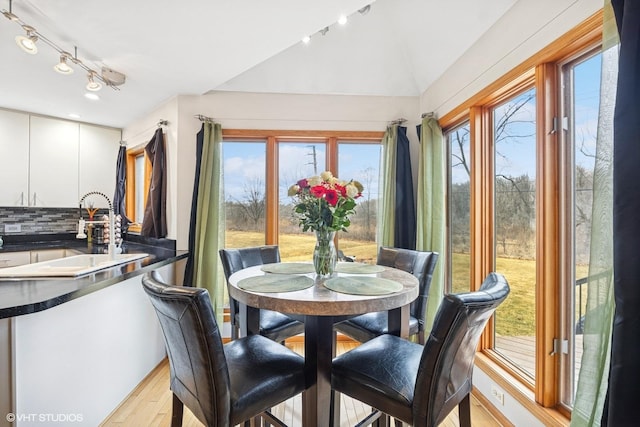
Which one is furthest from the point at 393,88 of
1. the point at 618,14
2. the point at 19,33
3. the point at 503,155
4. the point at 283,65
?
the point at 19,33

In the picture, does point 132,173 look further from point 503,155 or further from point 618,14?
point 618,14

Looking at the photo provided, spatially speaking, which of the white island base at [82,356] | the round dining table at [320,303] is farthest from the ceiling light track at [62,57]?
the round dining table at [320,303]

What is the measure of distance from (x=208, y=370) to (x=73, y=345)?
1108mm

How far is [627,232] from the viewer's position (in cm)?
90

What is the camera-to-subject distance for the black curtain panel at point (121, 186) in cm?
340

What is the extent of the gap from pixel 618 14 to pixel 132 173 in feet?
13.6

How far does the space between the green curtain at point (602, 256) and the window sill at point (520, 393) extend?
20.0 inches

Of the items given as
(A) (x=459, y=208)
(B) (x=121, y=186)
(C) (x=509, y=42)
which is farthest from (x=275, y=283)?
(B) (x=121, y=186)

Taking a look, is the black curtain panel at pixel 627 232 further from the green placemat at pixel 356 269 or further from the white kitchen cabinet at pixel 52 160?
the white kitchen cabinet at pixel 52 160

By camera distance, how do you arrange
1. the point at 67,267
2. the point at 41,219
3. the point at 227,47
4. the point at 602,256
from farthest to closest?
the point at 41,219, the point at 227,47, the point at 67,267, the point at 602,256

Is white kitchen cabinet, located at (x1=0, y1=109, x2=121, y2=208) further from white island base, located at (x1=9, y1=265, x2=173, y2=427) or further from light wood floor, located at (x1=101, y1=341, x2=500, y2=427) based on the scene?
light wood floor, located at (x1=101, y1=341, x2=500, y2=427)

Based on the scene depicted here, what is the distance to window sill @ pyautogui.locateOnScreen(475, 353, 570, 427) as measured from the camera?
1.48m

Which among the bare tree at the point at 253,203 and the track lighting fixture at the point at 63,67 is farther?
the bare tree at the point at 253,203

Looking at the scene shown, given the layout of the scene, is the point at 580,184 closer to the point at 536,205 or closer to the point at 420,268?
the point at 536,205
